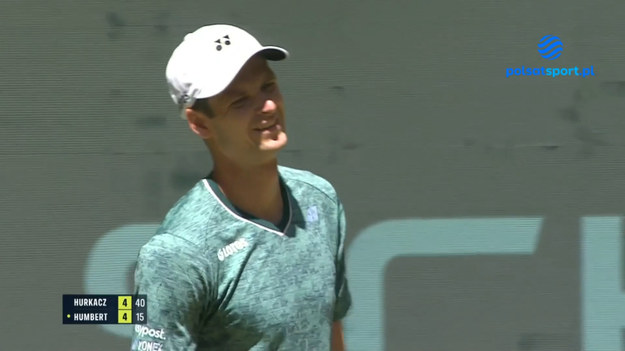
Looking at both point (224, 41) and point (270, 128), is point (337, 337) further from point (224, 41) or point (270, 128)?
point (224, 41)

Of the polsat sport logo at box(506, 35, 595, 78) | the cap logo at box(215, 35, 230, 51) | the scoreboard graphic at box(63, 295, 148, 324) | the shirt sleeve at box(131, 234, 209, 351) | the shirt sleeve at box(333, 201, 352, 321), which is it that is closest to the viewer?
the shirt sleeve at box(131, 234, 209, 351)

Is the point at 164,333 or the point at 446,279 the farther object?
the point at 446,279

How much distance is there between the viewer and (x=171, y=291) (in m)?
1.79

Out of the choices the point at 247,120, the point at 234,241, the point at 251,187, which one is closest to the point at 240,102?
the point at 247,120

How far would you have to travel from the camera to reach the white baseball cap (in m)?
1.88

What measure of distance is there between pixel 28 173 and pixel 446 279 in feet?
6.17

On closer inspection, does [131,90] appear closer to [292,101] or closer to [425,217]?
[292,101]

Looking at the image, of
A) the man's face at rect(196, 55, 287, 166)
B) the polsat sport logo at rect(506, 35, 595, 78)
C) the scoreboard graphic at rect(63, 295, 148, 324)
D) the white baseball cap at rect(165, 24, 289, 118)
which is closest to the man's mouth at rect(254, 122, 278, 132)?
the man's face at rect(196, 55, 287, 166)

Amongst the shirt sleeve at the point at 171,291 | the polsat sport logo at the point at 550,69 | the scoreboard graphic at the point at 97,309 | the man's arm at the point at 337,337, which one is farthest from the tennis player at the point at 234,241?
the polsat sport logo at the point at 550,69

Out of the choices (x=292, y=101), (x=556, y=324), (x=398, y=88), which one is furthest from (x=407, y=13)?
(x=556, y=324)

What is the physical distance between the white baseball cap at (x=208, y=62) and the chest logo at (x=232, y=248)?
287mm

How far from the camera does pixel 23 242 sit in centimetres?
423

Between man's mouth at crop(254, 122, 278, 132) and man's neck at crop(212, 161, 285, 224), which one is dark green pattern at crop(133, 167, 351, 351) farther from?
man's mouth at crop(254, 122, 278, 132)

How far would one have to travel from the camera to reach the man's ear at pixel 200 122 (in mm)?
1939
